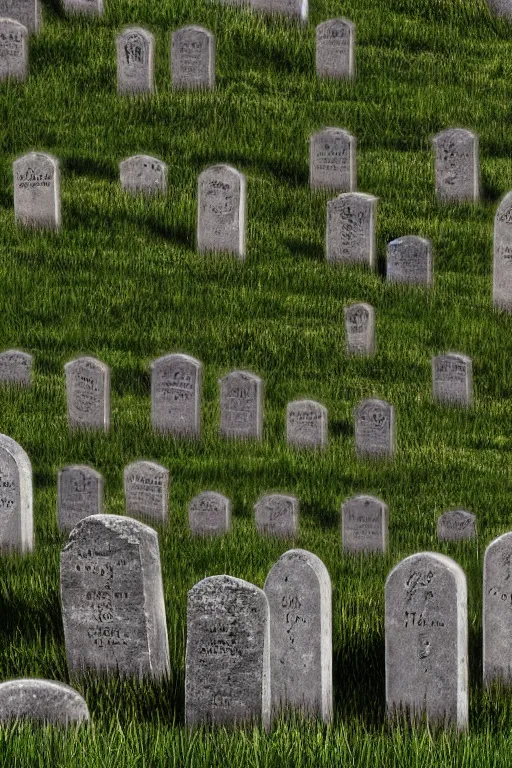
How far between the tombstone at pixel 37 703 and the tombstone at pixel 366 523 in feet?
17.7

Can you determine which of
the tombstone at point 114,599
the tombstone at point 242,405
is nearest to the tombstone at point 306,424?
the tombstone at point 242,405

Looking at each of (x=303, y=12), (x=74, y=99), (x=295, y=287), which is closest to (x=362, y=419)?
(x=295, y=287)

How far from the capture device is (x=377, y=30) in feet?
72.9

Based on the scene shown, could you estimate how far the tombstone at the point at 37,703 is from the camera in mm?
5969

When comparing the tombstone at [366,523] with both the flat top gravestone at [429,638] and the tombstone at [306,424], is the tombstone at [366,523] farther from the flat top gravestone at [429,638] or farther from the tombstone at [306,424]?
the flat top gravestone at [429,638]

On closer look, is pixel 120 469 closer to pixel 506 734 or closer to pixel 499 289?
pixel 499 289

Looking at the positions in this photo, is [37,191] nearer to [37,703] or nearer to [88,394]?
[88,394]

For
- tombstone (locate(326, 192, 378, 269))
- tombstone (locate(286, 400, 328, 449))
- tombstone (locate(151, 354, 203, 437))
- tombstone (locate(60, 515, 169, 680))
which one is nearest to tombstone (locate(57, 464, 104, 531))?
tombstone (locate(151, 354, 203, 437))

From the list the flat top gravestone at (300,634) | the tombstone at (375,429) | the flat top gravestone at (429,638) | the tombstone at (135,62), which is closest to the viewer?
the flat top gravestone at (429,638)

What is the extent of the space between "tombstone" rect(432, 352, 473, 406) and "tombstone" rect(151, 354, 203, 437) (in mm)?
2143

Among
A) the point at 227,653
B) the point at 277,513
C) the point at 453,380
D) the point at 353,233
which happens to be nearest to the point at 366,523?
the point at 277,513

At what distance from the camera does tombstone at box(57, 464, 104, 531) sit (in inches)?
452

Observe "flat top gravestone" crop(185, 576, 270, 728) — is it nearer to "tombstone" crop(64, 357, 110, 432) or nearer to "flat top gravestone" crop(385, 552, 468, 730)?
"flat top gravestone" crop(385, 552, 468, 730)

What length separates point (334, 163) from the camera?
1797 cm
